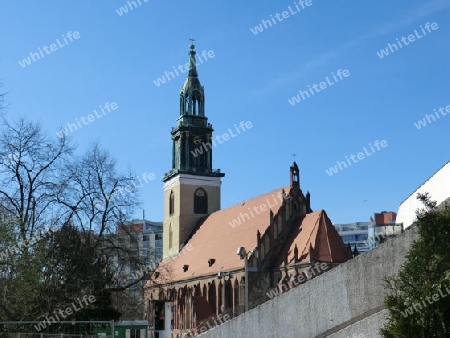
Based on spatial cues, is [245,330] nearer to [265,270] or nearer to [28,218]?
[28,218]

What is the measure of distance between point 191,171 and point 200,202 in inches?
148

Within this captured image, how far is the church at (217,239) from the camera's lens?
4884 cm

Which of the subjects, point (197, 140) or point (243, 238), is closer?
point (243, 238)

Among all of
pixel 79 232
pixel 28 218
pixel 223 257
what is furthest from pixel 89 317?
pixel 223 257

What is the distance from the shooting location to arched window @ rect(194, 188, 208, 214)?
67812 mm

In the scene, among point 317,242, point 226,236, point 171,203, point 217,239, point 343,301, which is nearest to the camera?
point 343,301

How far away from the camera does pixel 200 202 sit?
68312mm

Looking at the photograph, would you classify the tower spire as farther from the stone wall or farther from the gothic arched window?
the stone wall

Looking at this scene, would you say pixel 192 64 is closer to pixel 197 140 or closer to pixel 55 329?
pixel 197 140

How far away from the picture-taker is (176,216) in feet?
223

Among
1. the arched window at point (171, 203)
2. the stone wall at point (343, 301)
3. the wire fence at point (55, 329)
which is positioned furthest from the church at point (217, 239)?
the stone wall at point (343, 301)

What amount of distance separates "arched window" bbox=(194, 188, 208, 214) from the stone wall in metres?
56.9

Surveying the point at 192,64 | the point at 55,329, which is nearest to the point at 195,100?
the point at 192,64

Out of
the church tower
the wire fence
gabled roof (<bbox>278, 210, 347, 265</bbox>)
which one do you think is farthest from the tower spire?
the wire fence
